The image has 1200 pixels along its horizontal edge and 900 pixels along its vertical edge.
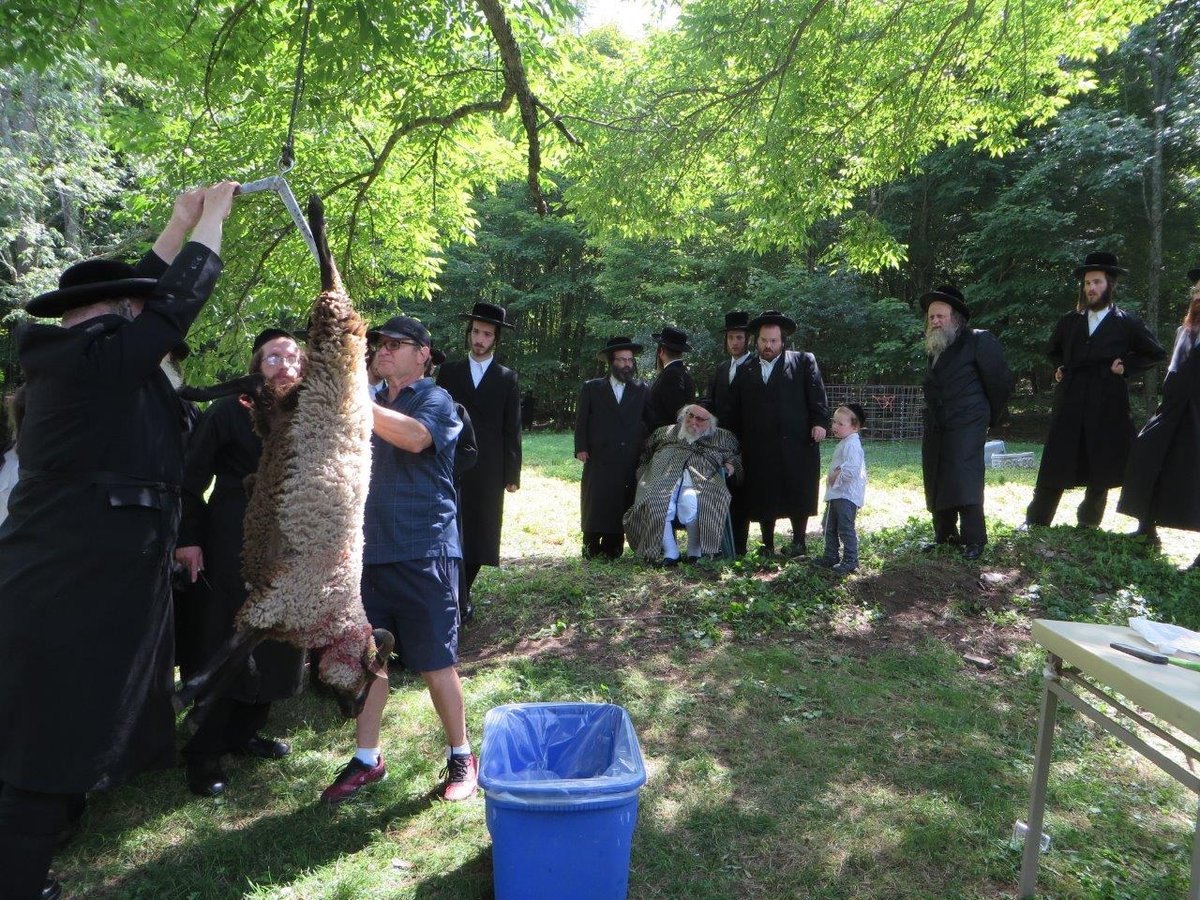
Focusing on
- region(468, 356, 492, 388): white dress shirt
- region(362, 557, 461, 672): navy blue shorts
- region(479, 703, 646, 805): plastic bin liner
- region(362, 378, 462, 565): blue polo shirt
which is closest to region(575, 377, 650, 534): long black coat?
region(468, 356, 492, 388): white dress shirt

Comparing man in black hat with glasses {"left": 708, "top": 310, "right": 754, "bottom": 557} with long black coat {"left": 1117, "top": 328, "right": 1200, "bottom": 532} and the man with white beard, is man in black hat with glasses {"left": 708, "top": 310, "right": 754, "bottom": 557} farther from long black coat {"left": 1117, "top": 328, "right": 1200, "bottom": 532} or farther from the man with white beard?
long black coat {"left": 1117, "top": 328, "right": 1200, "bottom": 532}

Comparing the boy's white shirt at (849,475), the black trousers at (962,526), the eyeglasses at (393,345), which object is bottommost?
the black trousers at (962,526)

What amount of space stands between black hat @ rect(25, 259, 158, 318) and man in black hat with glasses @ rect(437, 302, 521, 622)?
329cm

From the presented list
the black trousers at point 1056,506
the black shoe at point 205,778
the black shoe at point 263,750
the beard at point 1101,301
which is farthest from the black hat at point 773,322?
the black shoe at point 205,778

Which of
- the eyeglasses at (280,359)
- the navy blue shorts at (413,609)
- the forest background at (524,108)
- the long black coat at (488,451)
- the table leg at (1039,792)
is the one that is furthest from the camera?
the long black coat at (488,451)

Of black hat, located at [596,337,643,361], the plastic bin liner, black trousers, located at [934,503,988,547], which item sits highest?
black hat, located at [596,337,643,361]

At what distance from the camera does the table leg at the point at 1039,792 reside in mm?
2568

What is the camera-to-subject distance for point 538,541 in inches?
326

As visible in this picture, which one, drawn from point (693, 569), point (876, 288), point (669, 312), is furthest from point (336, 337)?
point (876, 288)

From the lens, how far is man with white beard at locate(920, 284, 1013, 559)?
5906 millimetres

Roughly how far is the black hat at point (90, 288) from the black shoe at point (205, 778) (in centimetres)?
201

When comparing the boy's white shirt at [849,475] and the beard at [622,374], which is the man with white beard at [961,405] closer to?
the boy's white shirt at [849,475]

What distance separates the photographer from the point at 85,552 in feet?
7.61

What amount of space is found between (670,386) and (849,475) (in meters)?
2.02
